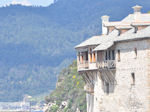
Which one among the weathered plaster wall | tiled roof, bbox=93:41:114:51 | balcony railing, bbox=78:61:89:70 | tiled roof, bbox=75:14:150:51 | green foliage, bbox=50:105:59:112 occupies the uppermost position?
tiled roof, bbox=75:14:150:51

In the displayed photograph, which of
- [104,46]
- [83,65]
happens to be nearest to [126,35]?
[104,46]

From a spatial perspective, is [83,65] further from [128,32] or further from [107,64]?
[128,32]

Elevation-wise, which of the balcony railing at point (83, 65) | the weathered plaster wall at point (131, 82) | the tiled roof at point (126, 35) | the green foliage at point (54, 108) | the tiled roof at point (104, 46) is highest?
the tiled roof at point (126, 35)

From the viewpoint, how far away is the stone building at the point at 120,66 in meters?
56.0

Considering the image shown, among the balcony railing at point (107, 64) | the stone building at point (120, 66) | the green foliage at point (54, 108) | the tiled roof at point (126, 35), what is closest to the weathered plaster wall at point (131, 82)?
the stone building at point (120, 66)

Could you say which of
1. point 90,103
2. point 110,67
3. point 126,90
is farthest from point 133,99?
point 90,103

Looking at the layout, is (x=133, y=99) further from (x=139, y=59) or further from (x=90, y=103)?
(x=90, y=103)

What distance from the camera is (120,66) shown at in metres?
61.3

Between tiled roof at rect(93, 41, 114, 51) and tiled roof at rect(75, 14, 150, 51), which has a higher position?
tiled roof at rect(75, 14, 150, 51)

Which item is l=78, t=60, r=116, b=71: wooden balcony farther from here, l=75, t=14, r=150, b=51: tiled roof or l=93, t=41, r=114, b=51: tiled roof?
l=75, t=14, r=150, b=51: tiled roof

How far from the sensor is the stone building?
56000 millimetres

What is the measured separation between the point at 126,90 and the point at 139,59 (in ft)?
13.2

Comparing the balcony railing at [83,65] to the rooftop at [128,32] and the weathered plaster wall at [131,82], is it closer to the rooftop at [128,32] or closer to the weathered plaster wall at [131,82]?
the rooftop at [128,32]

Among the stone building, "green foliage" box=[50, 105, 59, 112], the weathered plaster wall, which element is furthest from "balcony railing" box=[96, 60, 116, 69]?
"green foliage" box=[50, 105, 59, 112]
